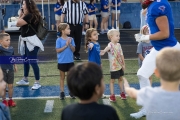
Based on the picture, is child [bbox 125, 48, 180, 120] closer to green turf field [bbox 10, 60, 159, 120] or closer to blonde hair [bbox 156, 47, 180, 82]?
blonde hair [bbox 156, 47, 180, 82]

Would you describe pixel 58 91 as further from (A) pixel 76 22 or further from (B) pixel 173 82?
(B) pixel 173 82

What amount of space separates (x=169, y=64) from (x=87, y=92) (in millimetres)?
626

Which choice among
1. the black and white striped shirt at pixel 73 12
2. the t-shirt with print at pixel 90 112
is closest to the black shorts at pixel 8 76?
the t-shirt with print at pixel 90 112

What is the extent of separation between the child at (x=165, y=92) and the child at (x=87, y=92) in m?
0.35

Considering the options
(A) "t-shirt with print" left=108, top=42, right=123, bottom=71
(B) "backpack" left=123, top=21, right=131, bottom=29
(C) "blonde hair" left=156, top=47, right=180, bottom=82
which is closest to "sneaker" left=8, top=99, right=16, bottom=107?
(A) "t-shirt with print" left=108, top=42, right=123, bottom=71

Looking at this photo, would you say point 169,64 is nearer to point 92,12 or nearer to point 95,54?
point 95,54

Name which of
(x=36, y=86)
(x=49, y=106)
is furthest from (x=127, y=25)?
(x=49, y=106)

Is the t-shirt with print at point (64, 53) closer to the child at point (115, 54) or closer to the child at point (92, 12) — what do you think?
the child at point (115, 54)

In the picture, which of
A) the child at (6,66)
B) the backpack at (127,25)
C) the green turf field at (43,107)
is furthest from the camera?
the backpack at (127,25)

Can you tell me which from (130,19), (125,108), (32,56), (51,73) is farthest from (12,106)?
(130,19)

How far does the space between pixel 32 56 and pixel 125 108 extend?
227 cm

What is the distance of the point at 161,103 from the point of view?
2.78 m

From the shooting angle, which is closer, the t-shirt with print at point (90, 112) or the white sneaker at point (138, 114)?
the t-shirt with print at point (90, 112)

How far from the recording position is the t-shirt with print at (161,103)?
2.76m
